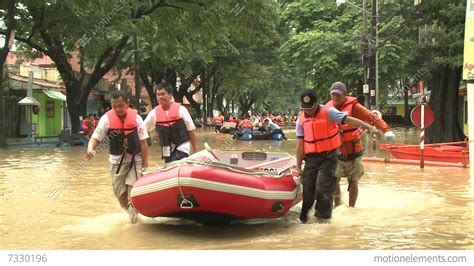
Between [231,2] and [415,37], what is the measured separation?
803 centimetres

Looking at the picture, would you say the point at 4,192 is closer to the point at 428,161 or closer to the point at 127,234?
the point at 127,234

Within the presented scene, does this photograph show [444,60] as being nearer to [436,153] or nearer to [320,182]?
[436,153]

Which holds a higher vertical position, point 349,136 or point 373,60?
point 373,60

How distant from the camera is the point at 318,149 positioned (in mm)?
7910

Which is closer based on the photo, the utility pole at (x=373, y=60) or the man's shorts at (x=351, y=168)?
the man's shorts at (x=351, y=168)

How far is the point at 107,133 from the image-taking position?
8.16m

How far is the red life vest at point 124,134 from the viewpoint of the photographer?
8.13 m

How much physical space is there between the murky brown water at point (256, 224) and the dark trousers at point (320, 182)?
23 cm

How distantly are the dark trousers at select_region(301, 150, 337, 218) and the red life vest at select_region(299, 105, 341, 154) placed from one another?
0.09 metres

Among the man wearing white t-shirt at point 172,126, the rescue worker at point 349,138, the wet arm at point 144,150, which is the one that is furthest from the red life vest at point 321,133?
the wet arm at point 144,150

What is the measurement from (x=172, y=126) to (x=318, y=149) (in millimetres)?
2017

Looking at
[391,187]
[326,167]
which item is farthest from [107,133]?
[391,187]

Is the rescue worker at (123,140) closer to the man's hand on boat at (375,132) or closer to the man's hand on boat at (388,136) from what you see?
the man's hand on boat at (375,132)

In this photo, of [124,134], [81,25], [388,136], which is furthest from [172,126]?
[81,25]
